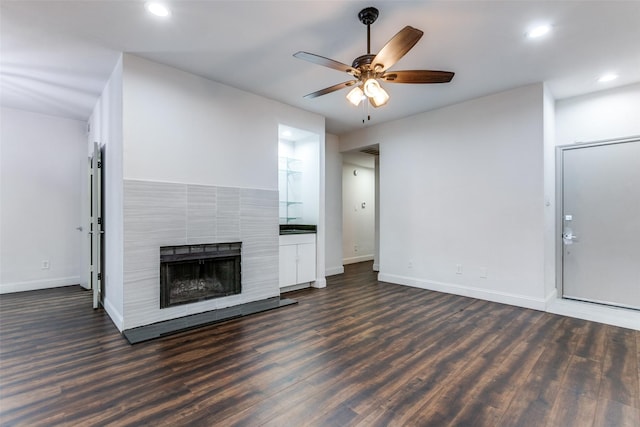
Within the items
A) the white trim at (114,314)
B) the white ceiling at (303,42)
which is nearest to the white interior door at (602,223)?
the white ceiling at (303,42)

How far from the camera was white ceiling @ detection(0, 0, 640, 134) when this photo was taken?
2418 millimetres

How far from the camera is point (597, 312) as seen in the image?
369cm

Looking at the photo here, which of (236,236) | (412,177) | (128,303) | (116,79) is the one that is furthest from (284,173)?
(128,303)

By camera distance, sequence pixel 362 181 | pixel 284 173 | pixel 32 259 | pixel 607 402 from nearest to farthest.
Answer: pixel 607 402
pixel 32 259
pixel 284 173
pixel 362 181

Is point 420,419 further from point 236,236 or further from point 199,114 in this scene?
point 199,114

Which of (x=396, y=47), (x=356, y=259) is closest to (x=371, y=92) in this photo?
(x=396, y=47)

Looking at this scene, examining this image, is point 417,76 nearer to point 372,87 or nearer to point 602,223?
point 372,87

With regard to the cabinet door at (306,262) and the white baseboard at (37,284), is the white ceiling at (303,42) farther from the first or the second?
the white baseboard at (37,284)

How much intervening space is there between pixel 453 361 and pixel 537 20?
3000 millimetres

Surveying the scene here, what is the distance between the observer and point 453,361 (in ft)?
8.21

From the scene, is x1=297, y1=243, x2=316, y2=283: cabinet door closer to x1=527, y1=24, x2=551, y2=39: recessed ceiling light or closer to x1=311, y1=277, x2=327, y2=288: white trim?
x1=311, y1=277, x2=327, y2=288: white trim

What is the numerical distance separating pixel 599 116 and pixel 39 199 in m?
8.54

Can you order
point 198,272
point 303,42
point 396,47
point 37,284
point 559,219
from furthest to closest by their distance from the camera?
point 37,284 < point 559,219 < point 198,272 < point 303,42 < point 396,47

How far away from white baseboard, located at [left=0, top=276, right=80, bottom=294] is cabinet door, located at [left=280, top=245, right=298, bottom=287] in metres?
3.71
